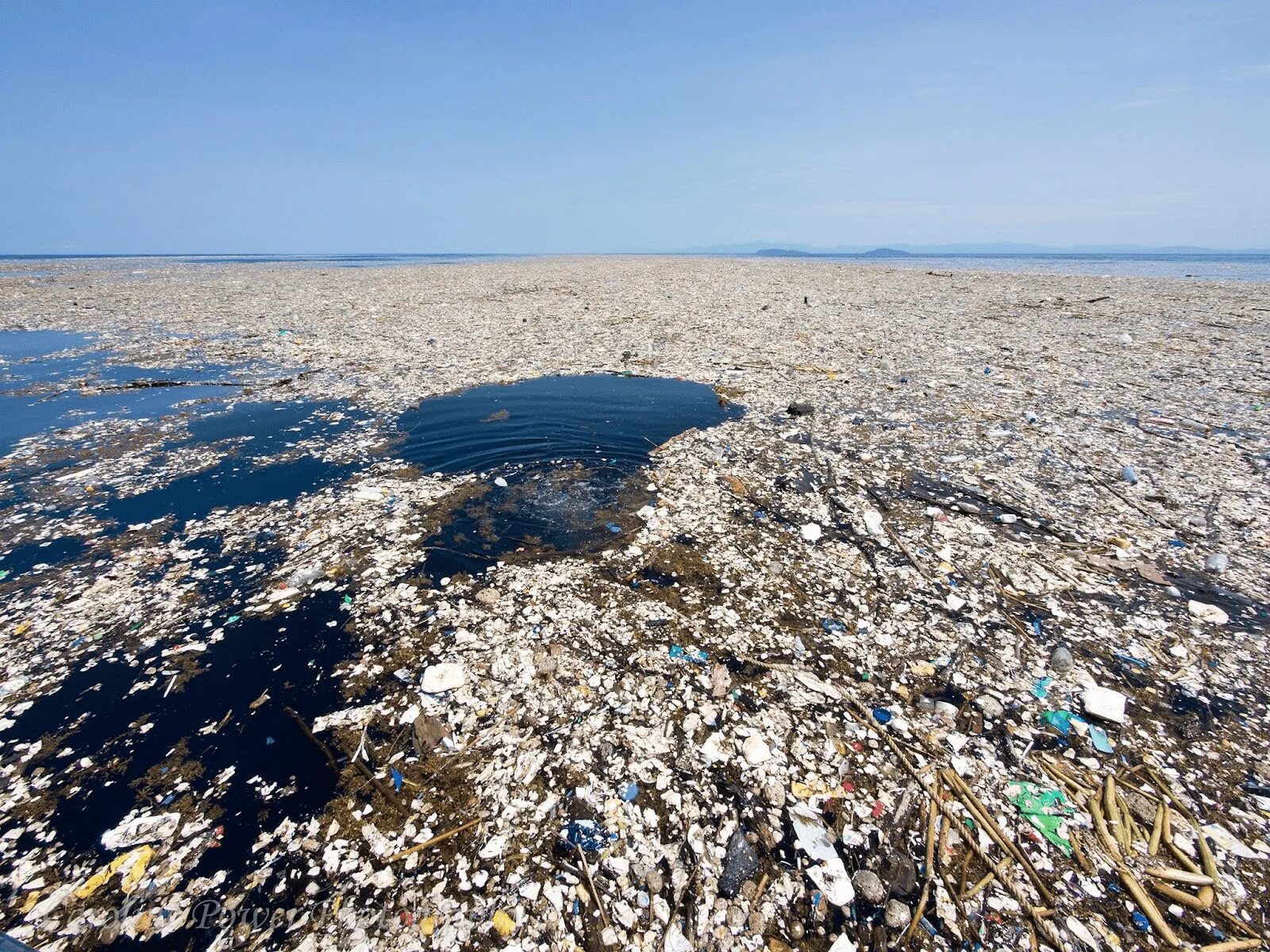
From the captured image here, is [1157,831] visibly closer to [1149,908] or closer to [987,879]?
[1149,908]

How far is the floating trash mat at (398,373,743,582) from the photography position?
4.66m

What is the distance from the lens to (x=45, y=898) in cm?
214

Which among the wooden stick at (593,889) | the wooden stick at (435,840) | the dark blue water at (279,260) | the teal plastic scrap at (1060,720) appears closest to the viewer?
the wooden stick at (593,889)

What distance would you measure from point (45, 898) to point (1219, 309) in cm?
2628

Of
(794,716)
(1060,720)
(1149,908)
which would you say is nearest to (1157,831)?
(1149,908)

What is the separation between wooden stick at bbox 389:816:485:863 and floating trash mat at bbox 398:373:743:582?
2.01 meters

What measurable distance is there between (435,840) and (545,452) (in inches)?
175

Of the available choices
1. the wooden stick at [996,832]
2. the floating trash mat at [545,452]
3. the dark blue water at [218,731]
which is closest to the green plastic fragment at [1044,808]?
the wooden stick at [996,832]

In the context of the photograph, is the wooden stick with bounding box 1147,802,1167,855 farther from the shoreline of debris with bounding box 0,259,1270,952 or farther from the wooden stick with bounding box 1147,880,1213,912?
the wooden stick with bounding box 1147,880,1213,912

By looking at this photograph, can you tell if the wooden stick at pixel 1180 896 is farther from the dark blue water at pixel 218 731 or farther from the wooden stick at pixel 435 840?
the dark blue water at pixel 218 731

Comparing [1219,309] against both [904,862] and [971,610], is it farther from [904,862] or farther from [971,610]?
[904,862]

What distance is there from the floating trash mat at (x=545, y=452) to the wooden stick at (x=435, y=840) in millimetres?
2014

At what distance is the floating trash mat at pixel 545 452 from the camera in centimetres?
466

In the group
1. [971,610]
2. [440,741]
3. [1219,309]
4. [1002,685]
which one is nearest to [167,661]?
[440,741]
